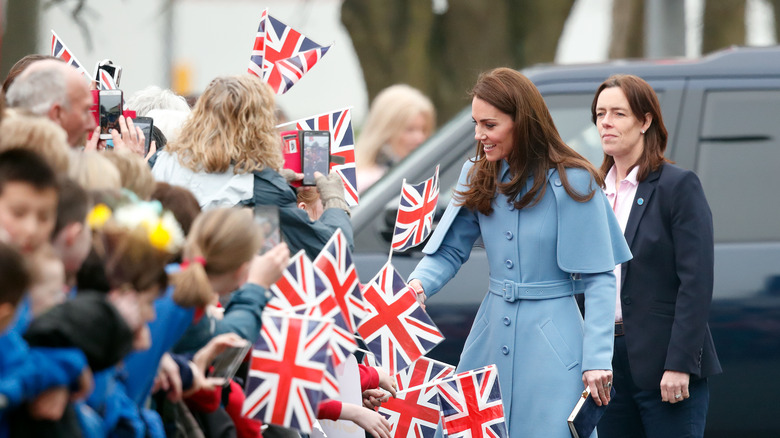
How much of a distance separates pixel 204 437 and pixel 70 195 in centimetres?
79

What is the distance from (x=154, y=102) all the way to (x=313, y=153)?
1010 mm

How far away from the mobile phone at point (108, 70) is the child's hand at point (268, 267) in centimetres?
161

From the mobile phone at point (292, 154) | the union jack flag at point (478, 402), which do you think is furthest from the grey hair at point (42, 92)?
the union jack flag at point (478, 402)

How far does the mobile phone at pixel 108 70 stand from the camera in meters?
4.14

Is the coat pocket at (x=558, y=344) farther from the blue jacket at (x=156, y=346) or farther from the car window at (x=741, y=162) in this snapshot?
the blue jacket at (x=156, y=346)

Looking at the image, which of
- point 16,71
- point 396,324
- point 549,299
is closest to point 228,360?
point 396,324

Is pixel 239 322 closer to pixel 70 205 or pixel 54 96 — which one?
pixel 70 205

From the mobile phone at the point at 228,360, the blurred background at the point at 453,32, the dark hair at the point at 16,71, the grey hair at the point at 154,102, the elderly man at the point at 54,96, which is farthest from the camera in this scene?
the blurred background at the point at 453,32

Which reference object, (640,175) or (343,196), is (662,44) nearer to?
(640,175)

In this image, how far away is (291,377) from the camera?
9.41 ft

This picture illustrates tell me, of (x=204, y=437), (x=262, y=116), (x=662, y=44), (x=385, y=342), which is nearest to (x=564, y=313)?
(x=385, y=342)

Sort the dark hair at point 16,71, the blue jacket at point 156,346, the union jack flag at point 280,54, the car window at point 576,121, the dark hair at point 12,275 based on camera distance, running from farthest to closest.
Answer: the car window at point 576,121 → the union jack flag at point 280,54 → the dark hair at point 16,71 → the blue jacket at point 156,346 → the dark hair at point 12,275

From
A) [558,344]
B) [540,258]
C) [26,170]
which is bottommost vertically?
[558,344]

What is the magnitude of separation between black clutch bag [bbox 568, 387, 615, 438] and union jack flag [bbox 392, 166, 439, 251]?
84 cm
